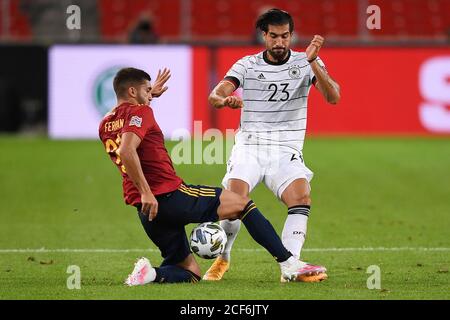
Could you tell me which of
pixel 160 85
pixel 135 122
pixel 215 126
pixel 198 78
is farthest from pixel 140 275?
pixel 198 78

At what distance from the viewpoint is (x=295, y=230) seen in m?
9.13

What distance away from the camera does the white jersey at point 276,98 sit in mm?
9609

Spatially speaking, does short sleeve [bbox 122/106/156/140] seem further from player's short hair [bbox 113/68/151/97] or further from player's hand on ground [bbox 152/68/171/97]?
player's hand on ground [bbox 152/68/171/97]

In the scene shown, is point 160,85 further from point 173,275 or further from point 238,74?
point 173,275

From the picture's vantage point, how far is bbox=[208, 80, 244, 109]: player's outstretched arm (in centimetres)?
834

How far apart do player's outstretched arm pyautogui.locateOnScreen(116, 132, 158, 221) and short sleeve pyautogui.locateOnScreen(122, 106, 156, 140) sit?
7 cm

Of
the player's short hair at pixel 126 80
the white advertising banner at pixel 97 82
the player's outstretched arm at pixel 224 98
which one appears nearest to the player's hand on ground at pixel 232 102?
the player's outstretched arm at pixel 224 98

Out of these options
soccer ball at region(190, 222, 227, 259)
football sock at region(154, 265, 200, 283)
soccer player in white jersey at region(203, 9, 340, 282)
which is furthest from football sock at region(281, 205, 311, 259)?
football sock at region(154, 265, 200, 283)

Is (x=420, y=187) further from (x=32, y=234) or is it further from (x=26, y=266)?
(x=26, y=266)

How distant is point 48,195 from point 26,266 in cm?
565

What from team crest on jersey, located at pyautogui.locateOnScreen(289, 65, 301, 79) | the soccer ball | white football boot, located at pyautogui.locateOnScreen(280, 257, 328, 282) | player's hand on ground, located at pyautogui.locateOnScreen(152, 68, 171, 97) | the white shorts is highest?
team crest on jersey, located at pyautogui.locateOnScreen(289, 65, 301, 79)

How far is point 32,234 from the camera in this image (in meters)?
12.2
